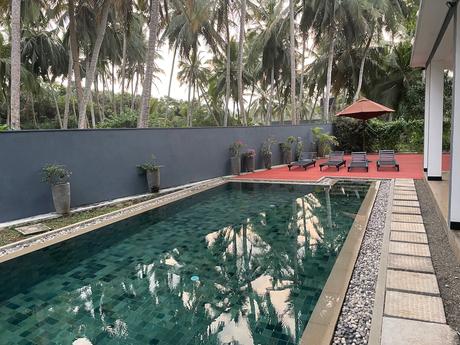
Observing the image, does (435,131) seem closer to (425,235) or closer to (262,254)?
(425,235)

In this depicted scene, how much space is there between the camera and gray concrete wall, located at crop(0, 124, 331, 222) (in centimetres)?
647

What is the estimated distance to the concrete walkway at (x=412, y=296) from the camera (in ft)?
8.24

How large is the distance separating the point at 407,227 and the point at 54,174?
6505 mm

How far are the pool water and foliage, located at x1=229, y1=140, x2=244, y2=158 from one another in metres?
5.20

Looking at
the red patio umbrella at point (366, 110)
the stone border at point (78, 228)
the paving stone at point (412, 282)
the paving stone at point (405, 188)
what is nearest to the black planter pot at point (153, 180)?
the stone border at point (78, 228)

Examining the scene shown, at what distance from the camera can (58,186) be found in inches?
266

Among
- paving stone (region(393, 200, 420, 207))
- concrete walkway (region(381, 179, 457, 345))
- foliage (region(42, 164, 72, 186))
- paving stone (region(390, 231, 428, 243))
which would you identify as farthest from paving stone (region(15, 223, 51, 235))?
paving stone (region(393, 200, 420, 207))

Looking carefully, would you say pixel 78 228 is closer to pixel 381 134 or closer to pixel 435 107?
pixel 435 107

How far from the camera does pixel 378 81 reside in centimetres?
2205

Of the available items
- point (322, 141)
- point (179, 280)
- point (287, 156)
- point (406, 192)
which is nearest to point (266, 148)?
point (287, 156)

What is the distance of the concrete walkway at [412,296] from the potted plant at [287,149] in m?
9.49

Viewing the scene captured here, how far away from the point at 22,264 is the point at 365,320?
14.4 feet

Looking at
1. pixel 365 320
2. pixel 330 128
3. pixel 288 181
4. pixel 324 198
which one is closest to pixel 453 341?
pixel 365 320

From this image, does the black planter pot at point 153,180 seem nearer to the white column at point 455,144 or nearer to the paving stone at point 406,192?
the paving stone at point 406,192
